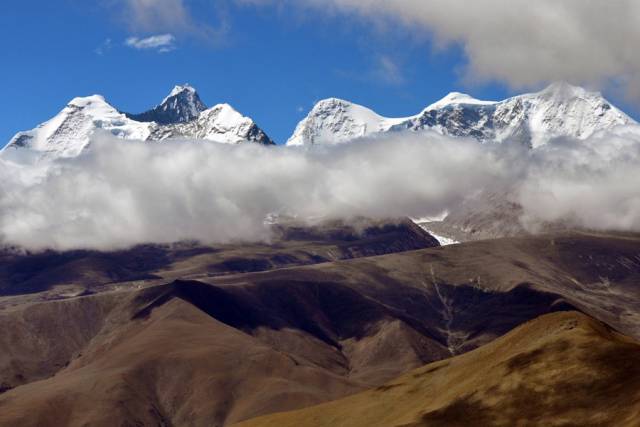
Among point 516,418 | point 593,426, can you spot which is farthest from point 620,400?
point 516,418

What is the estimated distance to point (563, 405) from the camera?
7613 inches

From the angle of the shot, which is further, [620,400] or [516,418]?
[516,418]

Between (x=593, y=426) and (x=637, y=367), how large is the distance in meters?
20.6

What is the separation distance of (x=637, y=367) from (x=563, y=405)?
15.2m

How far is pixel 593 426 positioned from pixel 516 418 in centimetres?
1911

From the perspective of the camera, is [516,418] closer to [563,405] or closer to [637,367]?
[563,405]

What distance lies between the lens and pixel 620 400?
608 ft

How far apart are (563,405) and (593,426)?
12.5m

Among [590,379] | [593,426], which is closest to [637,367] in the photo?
[590,379]

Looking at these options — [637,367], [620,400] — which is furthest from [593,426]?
[637,367]

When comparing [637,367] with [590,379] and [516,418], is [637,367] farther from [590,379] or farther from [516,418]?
[516,418]

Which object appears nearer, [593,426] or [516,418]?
[593,426]

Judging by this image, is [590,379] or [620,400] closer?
[620,400]

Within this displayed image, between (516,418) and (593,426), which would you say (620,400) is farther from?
(516,418)
